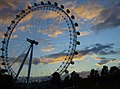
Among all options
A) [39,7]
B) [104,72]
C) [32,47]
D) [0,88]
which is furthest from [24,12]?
[104,72]

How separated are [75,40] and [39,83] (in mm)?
13068

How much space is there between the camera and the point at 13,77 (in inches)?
2699

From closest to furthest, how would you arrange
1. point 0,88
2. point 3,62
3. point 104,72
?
point 3,62
point 0,88
point 104,72

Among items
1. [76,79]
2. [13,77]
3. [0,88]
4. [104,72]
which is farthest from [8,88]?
[104,72]

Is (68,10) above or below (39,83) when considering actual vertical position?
above

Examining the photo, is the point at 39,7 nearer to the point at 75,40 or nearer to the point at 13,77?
the point at 75,40

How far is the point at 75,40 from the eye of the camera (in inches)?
2692

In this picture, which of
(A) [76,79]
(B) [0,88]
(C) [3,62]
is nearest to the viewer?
(C) [3,62]

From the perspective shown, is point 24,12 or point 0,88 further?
point 0,88

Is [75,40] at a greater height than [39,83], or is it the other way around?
[75,40]

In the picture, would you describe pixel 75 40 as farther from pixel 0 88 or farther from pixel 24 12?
pixel 0 88

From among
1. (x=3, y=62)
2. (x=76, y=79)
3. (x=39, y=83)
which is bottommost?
(x=39, y=83)

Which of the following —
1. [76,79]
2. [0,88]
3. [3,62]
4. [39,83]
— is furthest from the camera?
[76,79]

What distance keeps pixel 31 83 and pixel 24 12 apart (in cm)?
1733
